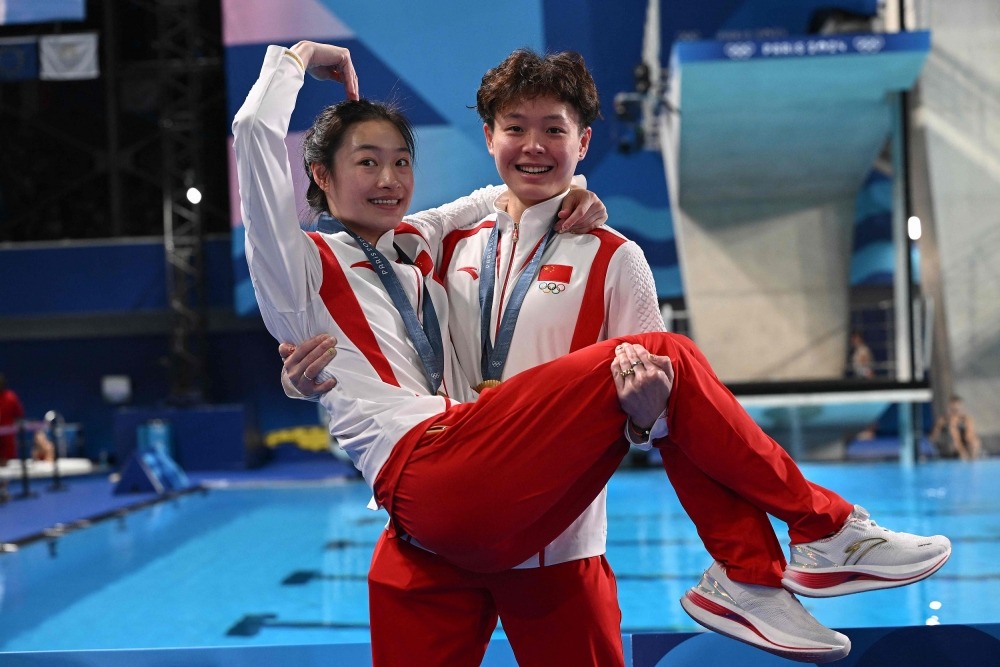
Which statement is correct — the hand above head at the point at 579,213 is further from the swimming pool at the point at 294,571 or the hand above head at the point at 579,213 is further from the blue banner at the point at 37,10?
the blue banner at the point at 37,10

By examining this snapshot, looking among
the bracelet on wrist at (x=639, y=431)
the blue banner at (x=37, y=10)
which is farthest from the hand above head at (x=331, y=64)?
the blue banner at (x=37, y=10)

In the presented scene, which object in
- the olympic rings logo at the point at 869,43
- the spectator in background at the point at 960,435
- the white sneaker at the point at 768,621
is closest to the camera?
the white sneaker at the point at 768,621

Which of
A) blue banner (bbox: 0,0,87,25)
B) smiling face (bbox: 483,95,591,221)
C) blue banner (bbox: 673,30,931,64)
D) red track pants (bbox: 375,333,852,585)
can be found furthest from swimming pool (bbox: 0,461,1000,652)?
blue banner (bbox: 0,0,87,25)

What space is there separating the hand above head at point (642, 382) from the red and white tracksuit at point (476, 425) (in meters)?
0.03

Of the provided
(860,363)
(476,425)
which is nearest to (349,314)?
(476,425)

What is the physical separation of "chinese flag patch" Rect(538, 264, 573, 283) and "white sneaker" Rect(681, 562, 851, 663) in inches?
25.9

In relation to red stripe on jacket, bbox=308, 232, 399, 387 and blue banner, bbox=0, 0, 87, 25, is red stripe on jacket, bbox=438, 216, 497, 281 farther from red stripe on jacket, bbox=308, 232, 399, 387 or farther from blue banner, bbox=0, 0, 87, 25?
blue banner, bbox=0, 0, 87, 25

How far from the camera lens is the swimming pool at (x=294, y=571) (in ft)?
15.6

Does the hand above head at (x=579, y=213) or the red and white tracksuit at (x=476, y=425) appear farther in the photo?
the hand above head at (x=579, y=213)

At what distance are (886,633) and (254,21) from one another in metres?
11.6

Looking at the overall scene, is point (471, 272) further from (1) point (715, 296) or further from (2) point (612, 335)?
(1) point (715, 296)

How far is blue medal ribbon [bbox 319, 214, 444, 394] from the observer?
189 cm

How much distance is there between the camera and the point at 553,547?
75.4 inches

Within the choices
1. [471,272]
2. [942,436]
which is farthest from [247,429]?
[471,272]
